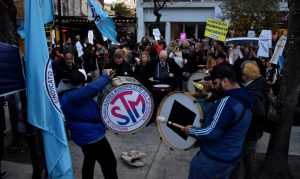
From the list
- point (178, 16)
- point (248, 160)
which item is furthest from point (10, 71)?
point (178, 16)

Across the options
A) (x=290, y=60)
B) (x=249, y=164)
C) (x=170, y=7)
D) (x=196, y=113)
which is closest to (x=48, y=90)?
(x=196, y=113)

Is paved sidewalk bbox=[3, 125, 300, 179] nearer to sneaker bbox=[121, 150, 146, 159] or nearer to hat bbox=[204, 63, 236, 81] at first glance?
sneaker bbox=[121, 150, 146, 159]

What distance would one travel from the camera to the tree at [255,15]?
24.7 meters

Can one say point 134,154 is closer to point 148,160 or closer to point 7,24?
point 148,160

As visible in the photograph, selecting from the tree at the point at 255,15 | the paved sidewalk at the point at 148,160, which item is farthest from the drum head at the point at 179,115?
the tree at the point at 255,15

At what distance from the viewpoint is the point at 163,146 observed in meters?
6.32

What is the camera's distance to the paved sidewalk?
205 inches

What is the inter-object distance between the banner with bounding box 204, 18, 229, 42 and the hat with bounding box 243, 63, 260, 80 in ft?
20.7

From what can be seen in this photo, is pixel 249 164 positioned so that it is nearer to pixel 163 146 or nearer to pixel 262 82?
pixel 262 82

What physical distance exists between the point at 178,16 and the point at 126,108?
1223 inches

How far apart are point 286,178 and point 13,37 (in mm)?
4925

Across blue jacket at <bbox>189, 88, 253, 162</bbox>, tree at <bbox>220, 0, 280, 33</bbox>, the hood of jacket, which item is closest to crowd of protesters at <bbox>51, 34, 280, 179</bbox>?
the hood of jacket

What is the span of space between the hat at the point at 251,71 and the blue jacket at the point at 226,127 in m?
1.26

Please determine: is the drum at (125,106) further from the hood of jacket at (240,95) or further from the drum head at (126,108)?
the hood of jacket at (240,95)
